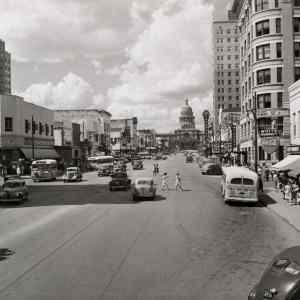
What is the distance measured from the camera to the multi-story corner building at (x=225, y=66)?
171 m

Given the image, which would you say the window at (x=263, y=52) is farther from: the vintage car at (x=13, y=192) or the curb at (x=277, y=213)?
the vintage car at (x=13, y=192)

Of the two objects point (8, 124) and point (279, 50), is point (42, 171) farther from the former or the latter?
point (279, 50)

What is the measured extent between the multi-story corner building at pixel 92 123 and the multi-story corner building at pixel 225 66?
52052 millimetres

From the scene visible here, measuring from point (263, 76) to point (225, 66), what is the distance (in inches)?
4512

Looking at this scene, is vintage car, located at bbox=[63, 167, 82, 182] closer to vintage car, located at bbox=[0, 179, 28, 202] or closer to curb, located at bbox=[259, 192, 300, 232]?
vintage car, located at bbox=[0, 179, 28, 202]

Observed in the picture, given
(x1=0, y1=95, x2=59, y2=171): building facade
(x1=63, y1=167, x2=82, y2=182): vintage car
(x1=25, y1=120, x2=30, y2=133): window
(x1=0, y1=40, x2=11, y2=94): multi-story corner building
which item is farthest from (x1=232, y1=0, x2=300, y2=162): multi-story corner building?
(x1=0, y1=40, x2=11, y2=94): multi-story corner building

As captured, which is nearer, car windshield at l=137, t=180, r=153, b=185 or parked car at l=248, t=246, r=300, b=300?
parked car at l=248, t=246, r=300, b=300

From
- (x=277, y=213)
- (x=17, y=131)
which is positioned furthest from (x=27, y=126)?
(x=277, y=213)

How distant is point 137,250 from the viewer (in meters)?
14.1

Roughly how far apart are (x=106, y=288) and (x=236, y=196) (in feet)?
56.6

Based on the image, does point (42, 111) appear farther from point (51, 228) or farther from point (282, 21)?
point (51, 228)

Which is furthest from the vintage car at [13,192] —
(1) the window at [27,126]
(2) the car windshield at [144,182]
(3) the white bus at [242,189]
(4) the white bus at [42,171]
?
(1) the window at [27,126]

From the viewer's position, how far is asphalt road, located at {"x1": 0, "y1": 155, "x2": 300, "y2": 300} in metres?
10.2

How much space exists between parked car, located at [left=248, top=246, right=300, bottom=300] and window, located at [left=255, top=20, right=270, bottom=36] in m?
56.5
